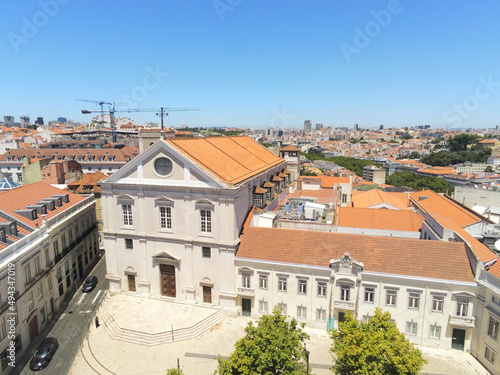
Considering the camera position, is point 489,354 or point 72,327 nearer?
point 489,354

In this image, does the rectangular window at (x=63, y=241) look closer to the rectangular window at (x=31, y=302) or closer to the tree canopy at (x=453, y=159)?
the rectangular window at (x=31, y=302)

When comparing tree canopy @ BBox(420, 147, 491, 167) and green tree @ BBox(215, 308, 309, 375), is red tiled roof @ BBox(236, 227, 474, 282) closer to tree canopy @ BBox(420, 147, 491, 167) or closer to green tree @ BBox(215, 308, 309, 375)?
green tree @ BBox(215, 308, 309, 375)

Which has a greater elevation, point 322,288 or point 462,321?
point 322,288

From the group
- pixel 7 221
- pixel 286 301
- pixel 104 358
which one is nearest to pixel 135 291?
pixel 104 358

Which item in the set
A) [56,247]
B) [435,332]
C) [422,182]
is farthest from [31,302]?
[422,182]

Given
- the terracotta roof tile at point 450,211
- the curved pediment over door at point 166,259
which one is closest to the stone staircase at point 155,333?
the curved pediment over door at point 166,259

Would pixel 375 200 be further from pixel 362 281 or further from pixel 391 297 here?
pixel 362 281

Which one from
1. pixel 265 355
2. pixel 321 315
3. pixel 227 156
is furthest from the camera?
pixel 227 156
